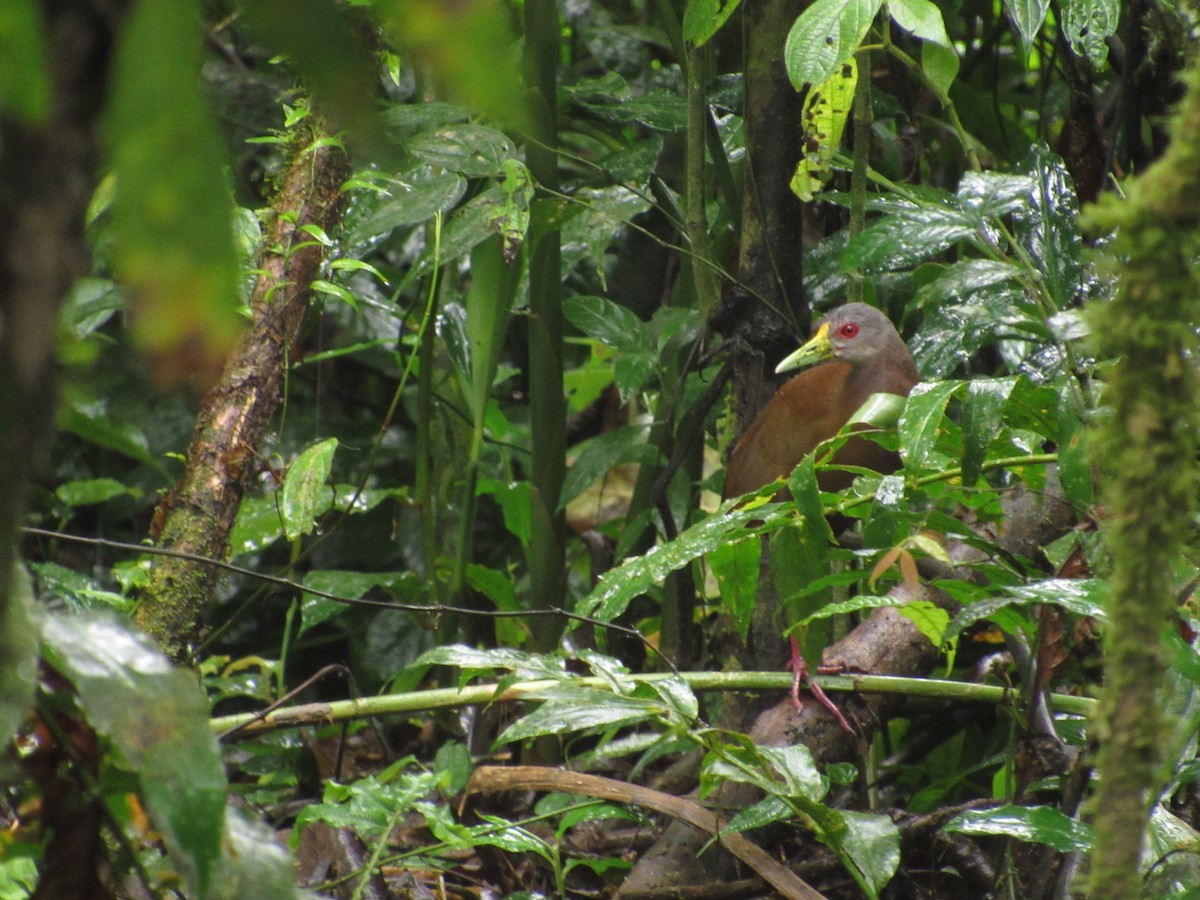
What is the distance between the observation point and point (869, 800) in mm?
2002

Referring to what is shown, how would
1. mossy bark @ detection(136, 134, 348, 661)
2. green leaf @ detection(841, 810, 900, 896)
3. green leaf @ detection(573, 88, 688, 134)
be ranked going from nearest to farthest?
green leaf @ detection(841, 810, 900, 896) → mossy bark @ detection(136, 134, 348, 661) → green leaf @ detection(573, 88, 688, 134)

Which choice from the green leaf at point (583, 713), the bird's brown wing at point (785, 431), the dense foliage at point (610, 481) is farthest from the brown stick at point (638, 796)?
the bird's brown wing at point (785, 431)

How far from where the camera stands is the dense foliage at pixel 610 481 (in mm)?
696

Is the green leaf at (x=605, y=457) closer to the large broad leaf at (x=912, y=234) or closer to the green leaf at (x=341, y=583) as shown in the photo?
the green leaf at (x=341, y=583)

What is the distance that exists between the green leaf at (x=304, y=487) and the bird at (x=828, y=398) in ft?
3.16

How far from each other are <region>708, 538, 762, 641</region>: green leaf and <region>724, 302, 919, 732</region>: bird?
764 mm

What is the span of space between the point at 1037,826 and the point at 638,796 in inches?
22.6

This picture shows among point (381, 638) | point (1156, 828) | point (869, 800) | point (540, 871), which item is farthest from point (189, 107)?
point (381, 638)

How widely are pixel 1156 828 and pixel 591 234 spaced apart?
143 cm

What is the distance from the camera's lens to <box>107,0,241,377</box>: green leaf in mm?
394

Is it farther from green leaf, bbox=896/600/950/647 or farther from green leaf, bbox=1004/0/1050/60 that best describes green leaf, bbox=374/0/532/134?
green leaf, bbox=1004/0/1050/60

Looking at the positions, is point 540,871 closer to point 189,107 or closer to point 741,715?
point 741,715

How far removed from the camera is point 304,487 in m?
1.76

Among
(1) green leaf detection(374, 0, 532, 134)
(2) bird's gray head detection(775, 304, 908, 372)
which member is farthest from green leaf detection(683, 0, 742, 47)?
(1) green leaf detection(374, 0, 532, 134)
